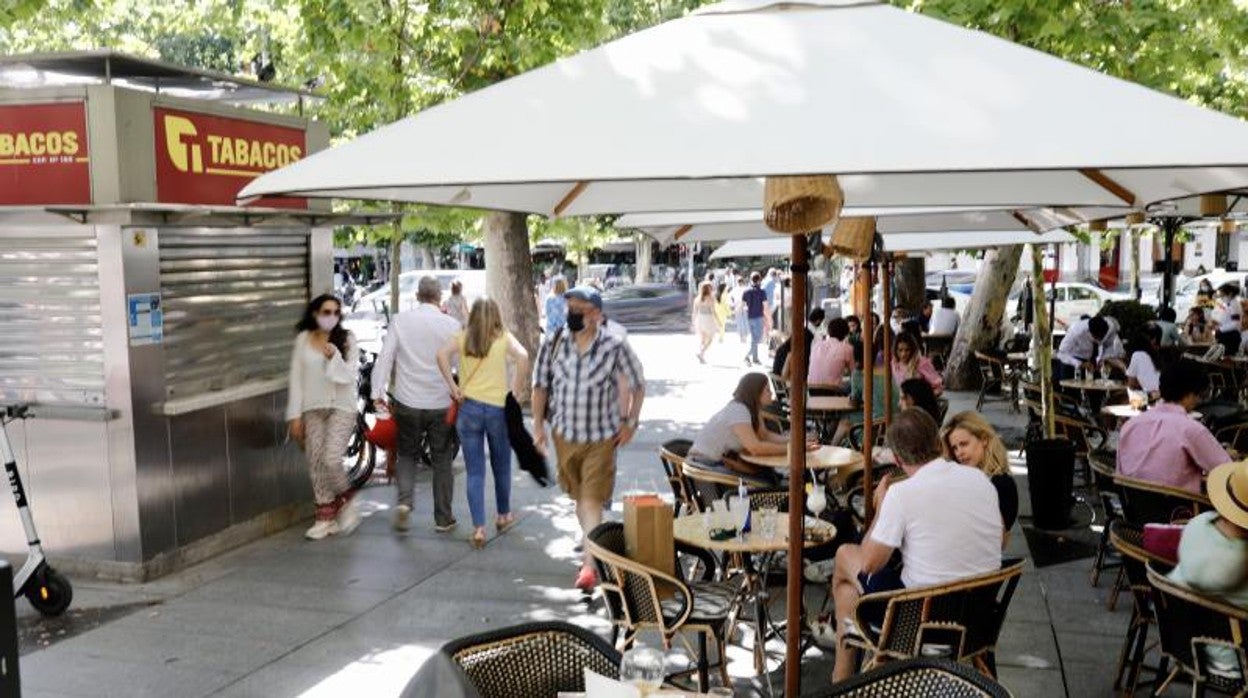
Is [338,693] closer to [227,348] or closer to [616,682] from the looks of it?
[616,682]

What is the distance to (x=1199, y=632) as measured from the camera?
4664 mm

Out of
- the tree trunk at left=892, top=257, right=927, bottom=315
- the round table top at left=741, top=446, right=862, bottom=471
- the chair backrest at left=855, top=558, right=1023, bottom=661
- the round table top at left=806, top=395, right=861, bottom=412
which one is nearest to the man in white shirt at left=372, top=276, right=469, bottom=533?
the round table top at left=741, top=446, right=862, bottom=471

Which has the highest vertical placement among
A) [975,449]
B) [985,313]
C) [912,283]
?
[912,283]

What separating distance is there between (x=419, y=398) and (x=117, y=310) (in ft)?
Result: 7.62

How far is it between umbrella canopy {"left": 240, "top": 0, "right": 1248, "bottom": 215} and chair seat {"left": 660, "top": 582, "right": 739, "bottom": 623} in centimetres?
267

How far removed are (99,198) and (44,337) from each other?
106 centimetres

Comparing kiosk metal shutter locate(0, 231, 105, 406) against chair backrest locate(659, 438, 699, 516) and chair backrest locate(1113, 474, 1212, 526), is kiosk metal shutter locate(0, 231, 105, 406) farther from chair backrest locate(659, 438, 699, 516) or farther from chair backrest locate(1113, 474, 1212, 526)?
chair backrest locate(1113, 474, 1212, 526)

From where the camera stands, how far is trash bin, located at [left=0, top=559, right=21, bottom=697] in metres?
3.65

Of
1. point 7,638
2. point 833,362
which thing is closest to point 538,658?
point 7,638

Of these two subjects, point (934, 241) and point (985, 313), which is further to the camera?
point (985, 313)

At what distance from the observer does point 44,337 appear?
7.77m

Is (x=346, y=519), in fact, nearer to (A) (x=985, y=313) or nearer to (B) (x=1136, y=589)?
(B) (x=1136, y=589)

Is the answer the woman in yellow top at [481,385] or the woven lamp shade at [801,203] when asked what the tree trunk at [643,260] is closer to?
the woman in yellow top at [481,385]

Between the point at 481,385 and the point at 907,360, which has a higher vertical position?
the point at 481,385
